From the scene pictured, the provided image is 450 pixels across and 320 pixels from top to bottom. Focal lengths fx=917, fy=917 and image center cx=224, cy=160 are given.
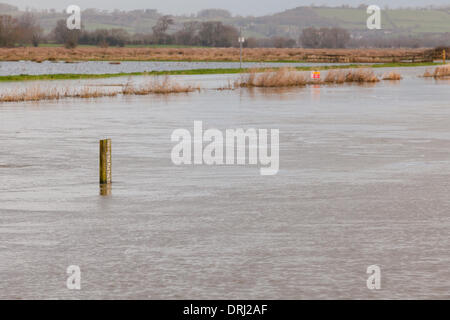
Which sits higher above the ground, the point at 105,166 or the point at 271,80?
the point at 271,80

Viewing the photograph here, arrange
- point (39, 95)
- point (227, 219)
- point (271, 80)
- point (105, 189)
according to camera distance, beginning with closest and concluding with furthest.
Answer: point (227, 219)
point (105, 189)
point (39, 95)
point (271, 80)

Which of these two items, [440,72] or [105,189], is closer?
[105,189]

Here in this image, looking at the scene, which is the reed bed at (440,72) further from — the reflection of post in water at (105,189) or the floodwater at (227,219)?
the reflection of post in water at (105,189)

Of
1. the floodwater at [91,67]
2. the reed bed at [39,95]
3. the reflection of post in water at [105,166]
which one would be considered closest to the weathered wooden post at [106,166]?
the reflection of post in water at [105,166]

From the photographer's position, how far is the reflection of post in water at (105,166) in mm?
14484

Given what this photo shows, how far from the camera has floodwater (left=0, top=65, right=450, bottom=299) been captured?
8461 mm

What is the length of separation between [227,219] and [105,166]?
12.8ft

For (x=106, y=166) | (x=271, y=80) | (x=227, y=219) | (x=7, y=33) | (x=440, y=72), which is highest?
(x=7, y=33)

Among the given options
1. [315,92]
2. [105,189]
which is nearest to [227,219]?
[105,189]

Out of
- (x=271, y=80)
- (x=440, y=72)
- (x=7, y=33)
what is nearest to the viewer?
(x=271, y=80)

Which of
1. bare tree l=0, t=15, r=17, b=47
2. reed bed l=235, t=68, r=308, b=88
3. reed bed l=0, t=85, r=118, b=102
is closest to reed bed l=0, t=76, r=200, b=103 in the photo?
reed bed l=0, t=85, r=118, b=102

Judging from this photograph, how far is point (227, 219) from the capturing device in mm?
11672

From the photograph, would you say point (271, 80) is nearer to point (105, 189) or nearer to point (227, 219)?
point (105, 189)
